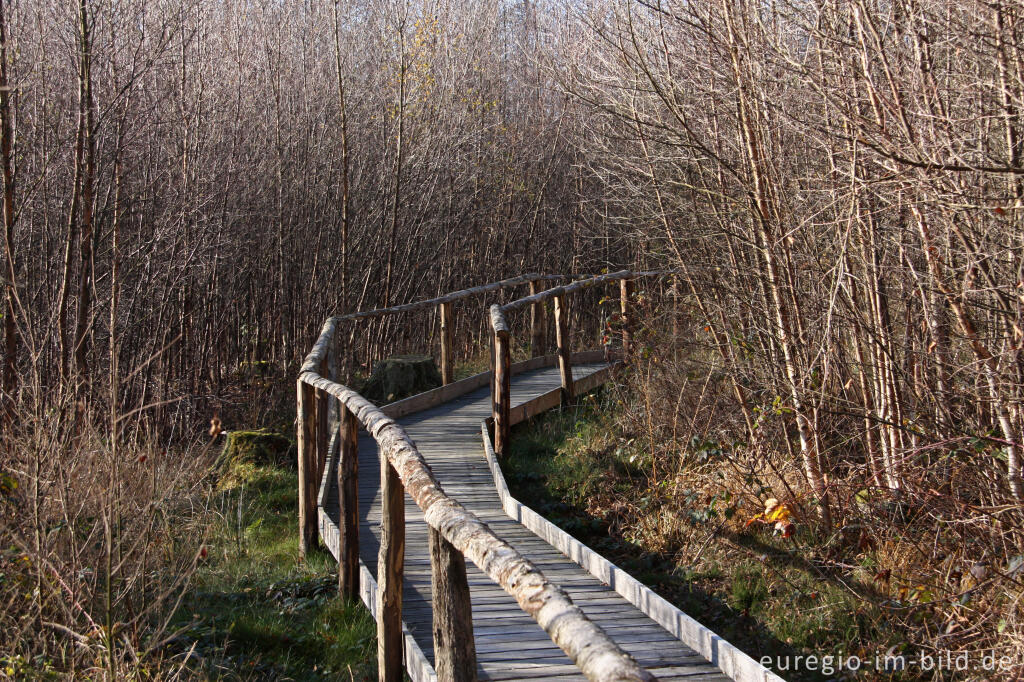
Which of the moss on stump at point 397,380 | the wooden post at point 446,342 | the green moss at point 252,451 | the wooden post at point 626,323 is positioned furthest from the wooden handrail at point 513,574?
the moss on stump at point 397,380

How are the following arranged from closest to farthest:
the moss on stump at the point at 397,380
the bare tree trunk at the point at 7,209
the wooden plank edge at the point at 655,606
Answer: the wooden plank edge at the point at 655,606
the bare tree trunk at the point at 7,209
the moss on stump at the point at 397,380

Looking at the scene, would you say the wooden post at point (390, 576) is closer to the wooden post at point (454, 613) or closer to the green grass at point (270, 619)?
the green grass at point (270, 619)

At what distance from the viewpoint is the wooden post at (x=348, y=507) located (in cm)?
437

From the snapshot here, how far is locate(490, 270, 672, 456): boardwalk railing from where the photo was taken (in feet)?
22.6

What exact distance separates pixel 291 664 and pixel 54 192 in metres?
5.85

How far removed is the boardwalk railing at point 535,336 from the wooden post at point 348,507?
2.51m

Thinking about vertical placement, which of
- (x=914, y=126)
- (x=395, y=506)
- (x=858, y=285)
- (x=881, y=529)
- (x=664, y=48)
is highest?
(x=664, y=48)

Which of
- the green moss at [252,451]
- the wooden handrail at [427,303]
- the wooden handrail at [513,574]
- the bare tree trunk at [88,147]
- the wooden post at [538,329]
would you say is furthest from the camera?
the wooden post at [538,329]

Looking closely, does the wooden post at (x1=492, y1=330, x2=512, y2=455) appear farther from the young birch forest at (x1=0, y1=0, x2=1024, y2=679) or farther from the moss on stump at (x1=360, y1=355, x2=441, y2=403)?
the moss on stump at (x1=360, y1=355, x2=441, y2=403)

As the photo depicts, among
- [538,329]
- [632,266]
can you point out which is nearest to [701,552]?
[538,329]

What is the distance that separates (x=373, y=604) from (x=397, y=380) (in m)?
4.88

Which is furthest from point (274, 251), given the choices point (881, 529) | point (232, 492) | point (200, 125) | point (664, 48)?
point (881, 529)

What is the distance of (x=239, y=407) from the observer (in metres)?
9.51

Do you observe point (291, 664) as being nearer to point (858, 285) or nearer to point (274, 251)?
point (858, 285)
